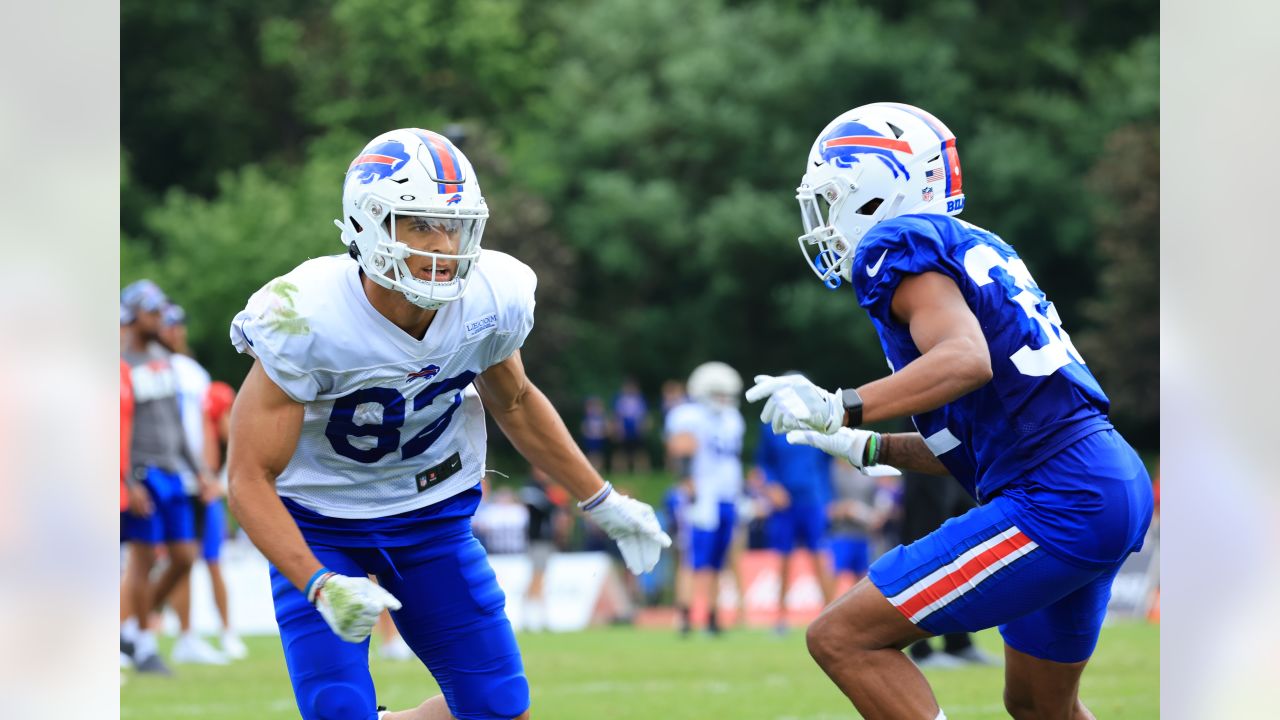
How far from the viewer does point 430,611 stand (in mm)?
3967

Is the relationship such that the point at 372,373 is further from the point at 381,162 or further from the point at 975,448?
the point at 975,448

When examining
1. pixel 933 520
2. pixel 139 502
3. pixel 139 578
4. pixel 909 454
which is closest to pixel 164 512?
pixel 139 502

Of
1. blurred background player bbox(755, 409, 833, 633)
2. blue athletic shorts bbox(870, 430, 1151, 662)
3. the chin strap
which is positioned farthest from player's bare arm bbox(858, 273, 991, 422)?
blurred background player bbox(755, 409, 833, 633)

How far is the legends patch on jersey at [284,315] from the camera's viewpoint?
3600mm

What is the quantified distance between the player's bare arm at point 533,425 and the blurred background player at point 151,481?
5160 millimetres

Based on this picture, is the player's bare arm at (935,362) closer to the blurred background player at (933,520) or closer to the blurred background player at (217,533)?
the blurred background player at (933,520)

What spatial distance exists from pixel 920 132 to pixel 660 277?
26.8 metres

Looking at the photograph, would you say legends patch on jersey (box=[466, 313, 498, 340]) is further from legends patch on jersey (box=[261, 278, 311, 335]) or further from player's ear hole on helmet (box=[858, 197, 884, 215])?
player's ear hole on helmet (box=[858, 197, 884, 215])

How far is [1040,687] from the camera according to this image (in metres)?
3.92

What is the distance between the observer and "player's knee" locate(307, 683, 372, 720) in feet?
12.0

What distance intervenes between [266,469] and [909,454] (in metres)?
1.76

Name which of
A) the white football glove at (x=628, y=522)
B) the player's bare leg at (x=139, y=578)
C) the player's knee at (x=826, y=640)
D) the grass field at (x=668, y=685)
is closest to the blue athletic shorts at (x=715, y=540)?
the grass field at (x=668, y=685)
